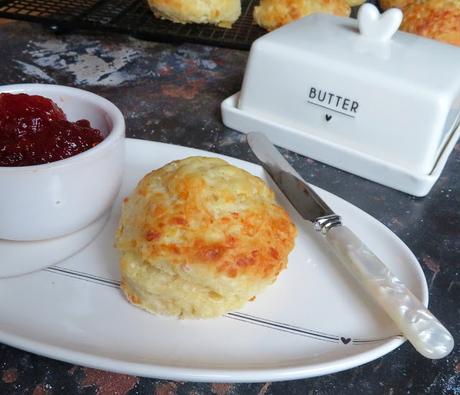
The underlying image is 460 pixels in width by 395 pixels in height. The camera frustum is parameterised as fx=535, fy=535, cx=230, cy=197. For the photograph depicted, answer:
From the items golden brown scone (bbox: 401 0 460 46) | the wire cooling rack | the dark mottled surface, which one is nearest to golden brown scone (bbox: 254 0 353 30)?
the wire cooling rack

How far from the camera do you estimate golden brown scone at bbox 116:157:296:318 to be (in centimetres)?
85

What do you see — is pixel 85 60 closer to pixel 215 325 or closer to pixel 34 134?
pixel 34 134

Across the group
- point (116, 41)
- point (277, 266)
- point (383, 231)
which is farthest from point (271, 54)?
point (116, 41)

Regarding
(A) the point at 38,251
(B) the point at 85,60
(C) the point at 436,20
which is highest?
(C) the point at 436,20

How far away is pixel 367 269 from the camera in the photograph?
0.92 metres

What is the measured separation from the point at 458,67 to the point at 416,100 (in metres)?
0.20

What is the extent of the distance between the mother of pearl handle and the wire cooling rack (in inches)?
50.4

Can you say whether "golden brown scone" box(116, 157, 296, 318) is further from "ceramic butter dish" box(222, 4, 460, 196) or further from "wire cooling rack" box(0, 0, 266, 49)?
"wire cooling rack" box(0, 0, 266, 49)

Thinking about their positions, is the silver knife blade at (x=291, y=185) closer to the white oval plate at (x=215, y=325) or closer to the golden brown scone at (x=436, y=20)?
the white oval plate at (x=215, y=325)

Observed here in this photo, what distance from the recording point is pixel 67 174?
0.89m

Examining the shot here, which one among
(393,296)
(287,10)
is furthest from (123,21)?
(393,296)

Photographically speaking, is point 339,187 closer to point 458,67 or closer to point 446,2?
point 458,67

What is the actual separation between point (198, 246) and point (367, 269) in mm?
298

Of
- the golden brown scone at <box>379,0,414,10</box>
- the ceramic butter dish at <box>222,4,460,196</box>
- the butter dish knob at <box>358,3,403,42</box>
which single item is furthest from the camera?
the golden brown scone at <box>379,0,414,10</box>
